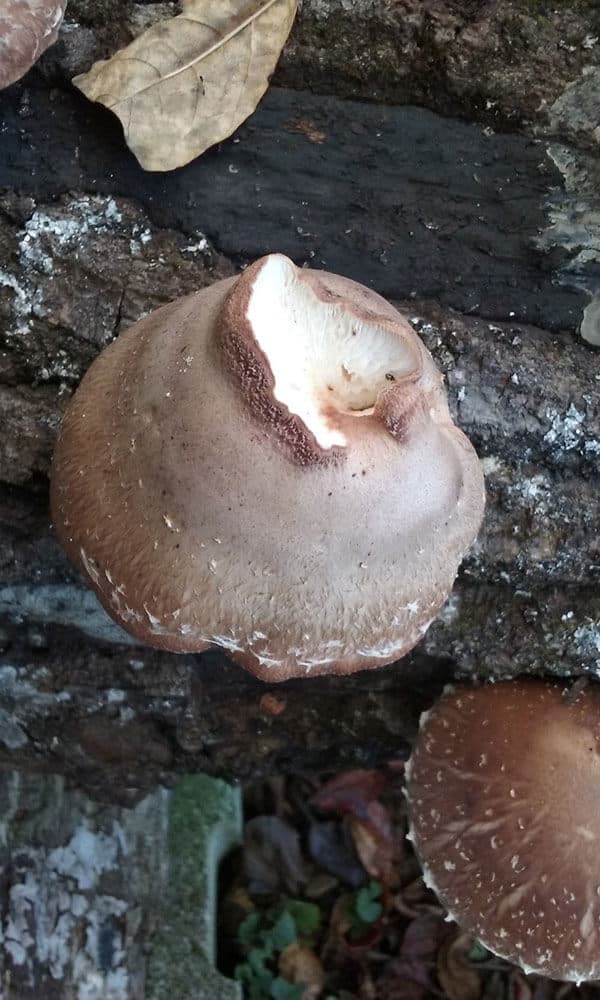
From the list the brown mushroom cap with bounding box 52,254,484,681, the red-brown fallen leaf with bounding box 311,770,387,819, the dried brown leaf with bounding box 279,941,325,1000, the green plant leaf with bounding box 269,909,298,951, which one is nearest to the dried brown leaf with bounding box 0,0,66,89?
the brown mushroom cap with bounding box 52,254,484,681

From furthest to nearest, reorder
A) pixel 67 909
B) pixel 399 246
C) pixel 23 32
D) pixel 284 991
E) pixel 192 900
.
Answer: pixel 284 991 < pixel 192 900 < pixel 67 909 < pixel 399 246 < pixel 23 32

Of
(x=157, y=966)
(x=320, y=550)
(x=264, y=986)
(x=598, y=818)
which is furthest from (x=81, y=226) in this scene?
(x=264, y=986)

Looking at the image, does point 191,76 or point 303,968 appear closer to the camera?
point 191,76

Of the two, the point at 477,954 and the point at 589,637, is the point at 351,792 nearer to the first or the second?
the point at 477,954

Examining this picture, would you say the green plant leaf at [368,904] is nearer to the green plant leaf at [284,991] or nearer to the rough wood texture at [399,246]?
the green plant leaf at [284,991]

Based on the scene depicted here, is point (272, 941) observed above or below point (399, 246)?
below

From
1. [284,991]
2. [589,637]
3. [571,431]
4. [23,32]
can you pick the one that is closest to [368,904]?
[284,991]

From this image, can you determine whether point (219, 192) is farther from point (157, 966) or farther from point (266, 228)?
point (157, 966)
